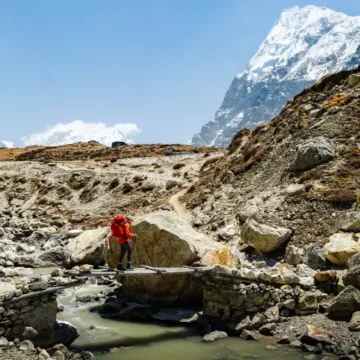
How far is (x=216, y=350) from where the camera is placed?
18.0 metres

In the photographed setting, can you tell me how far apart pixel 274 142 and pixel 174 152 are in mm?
50191

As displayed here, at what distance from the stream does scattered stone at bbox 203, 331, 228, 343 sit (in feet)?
0.83

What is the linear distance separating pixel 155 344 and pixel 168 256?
5.55 meters

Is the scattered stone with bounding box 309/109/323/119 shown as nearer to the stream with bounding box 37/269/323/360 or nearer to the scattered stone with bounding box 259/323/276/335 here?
the scattered stone with bounding box 259/323/276/335

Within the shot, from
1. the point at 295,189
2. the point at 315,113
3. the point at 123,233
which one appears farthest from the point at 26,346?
the point at 315,113

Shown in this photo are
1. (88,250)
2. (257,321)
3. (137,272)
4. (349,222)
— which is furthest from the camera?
(88,250)

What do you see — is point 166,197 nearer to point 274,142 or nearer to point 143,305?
point 274,142

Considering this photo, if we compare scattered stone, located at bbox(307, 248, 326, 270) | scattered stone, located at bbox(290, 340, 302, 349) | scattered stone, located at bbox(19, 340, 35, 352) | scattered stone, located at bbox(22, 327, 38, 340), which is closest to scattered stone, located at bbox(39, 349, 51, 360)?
scattered stone, located at bbox(19, 340, 35, 352)

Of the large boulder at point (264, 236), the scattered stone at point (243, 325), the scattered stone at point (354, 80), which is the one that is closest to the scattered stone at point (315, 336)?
the scattered stone at point (243, 325)

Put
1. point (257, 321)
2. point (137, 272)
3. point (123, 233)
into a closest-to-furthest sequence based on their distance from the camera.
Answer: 1. point (257, 321)
2. point (137, 272)
3. point (123, 233)

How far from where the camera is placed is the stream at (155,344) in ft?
57.1

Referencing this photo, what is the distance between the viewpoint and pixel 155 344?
19203 millimetres

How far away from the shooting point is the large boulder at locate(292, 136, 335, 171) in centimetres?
3581

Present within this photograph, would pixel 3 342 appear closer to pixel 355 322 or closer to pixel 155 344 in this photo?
pixel 155 344
